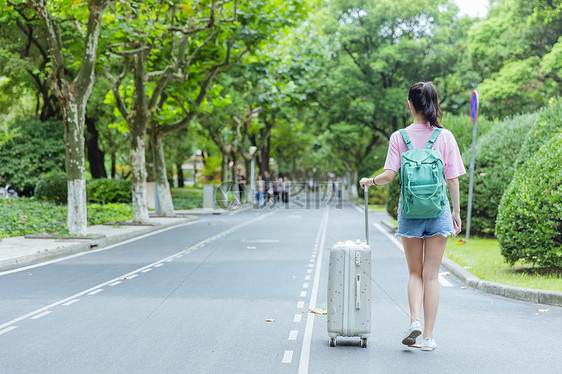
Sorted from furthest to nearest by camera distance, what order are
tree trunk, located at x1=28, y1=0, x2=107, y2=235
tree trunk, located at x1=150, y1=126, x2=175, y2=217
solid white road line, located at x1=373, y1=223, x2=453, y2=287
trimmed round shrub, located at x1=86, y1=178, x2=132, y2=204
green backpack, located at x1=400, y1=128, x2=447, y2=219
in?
1. trimmed round shrub, located at x1=86, y1=178, x2=132, y2=204
2. tree trunk, located at x1=150, y1=126, x2=175, y2=217
3. tree trunk, located at x1=28, y1=0, x2=107, y2=235
4. solid white road line, located at x1=373, y1=223, x2=453, y2=287
5. green backpack, located at x1=400, y1=128, x2=447, y2=219

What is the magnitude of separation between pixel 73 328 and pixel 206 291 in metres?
2.47

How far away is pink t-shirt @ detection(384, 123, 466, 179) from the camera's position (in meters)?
5.35

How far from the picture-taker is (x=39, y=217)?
61.7 ft

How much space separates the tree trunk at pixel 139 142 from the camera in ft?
66.7

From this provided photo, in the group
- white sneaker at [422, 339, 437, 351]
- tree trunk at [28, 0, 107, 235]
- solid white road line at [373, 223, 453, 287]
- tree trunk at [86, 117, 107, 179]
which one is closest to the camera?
white sneaker at [422, 339, 437, 351]

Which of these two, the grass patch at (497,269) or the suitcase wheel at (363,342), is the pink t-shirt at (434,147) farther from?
the grass patch at (497,269)

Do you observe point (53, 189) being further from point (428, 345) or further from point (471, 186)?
point (428, 345)

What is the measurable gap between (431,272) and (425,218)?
0.49 meters

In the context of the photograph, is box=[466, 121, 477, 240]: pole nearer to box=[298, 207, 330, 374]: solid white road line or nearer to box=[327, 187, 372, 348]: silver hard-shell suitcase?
box=[298, 207, 330, 374]: solid white road line

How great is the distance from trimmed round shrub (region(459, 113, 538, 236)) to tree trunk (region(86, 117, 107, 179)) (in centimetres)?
2331

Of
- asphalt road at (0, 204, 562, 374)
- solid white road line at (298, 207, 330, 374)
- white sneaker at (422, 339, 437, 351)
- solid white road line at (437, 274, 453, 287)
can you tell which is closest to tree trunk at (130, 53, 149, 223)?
asphalt road at (0, 204, 562, 374)

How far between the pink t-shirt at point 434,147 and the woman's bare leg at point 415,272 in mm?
633

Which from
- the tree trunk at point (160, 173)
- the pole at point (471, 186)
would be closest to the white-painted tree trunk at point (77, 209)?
the tree trunk at point (160, 173)

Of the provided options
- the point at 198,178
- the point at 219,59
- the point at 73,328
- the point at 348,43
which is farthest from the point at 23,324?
the point at 198,178
